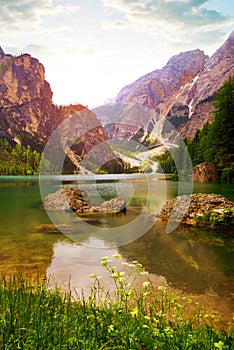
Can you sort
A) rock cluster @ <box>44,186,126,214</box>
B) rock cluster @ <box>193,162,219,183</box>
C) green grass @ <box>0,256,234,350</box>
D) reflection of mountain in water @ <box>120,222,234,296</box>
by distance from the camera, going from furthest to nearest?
Result: rock cluster @ <box>193,162,219,183</box> < rock cluster @ <box>44,186,126,214</box> < reflection of mountain in water @ <box>120,222,234,296</box> < green grass @ <box>0,256,234,350</box>

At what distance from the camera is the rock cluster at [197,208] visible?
17922 mm

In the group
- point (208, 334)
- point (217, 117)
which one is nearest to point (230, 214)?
point (208, 334)

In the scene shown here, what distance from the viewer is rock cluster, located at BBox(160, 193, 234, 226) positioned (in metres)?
17.9

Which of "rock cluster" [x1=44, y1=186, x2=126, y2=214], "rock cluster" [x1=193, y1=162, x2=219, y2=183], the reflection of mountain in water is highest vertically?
"rock cluster" [x1=193, y1=162, x2=219, y2=183]

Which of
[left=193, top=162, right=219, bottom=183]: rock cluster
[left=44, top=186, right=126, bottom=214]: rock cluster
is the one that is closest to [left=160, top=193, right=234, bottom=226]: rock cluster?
[left=44, top=186, right=126, bottom=214]: rock cluster

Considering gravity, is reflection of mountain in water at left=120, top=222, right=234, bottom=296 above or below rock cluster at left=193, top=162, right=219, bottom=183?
below

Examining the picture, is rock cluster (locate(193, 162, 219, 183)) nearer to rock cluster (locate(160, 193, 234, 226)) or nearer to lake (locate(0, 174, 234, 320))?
rock cluster (locate(160, 193, 234, 226))

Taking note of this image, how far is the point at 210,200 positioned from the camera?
18.6 m

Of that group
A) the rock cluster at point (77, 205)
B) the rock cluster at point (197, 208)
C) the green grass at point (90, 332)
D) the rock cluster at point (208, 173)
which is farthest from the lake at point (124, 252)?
the rock cluster at point (208, 173)

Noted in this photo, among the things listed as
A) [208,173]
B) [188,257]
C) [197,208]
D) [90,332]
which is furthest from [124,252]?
[208,173]

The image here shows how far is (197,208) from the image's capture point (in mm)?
18703

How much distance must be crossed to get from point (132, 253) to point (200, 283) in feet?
12.6

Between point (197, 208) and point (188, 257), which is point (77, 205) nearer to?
point (197, 208)

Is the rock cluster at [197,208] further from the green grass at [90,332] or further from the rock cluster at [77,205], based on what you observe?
the green grass at [90,332]
